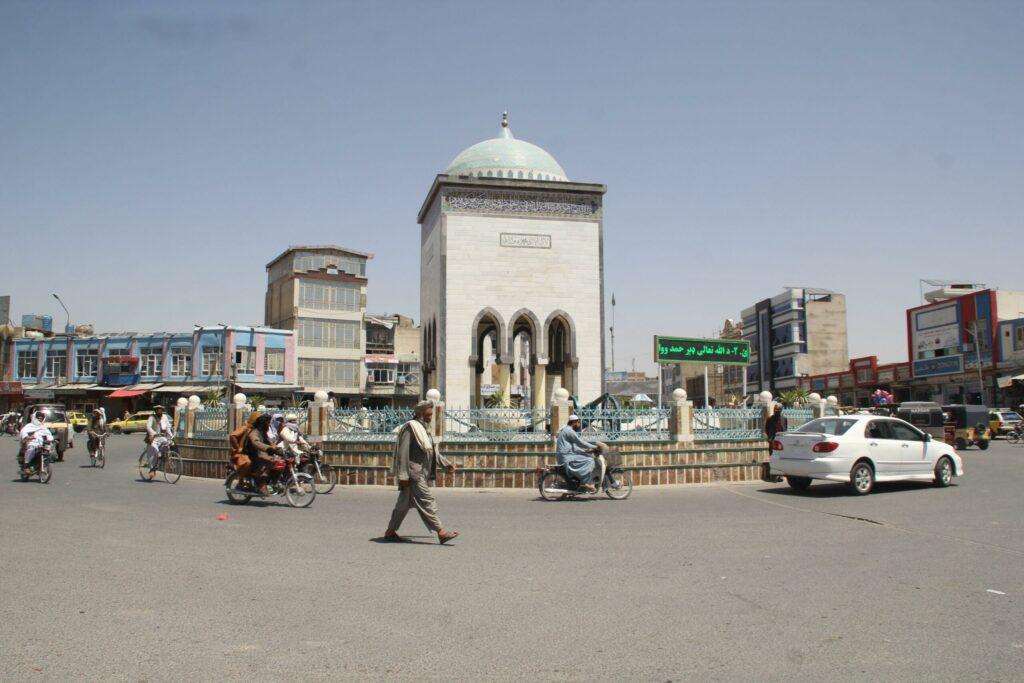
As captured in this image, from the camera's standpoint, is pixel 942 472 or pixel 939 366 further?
pixel 939 366

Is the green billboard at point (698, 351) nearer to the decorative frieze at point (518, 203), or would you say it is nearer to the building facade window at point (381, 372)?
the decorative frieze at point (518, 203)

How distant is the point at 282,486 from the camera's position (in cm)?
1199

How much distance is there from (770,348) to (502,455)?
62341mm

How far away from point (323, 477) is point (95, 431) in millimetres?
9120

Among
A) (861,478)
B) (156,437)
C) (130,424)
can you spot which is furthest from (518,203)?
(130,424)

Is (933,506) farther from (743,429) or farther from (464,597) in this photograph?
(464,597)

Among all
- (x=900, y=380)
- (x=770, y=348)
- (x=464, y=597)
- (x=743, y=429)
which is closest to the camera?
Answer: (x=464, y=597)

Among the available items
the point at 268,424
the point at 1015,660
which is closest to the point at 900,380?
the point at 268,424

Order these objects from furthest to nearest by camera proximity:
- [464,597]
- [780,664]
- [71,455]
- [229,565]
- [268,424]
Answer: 1. [71,455]
2. [268,424]
3. [229,565]
4. [464,597]
5. [780,664]

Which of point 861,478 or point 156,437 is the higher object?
point 156,437

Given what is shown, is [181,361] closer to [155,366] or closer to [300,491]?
[155,366]

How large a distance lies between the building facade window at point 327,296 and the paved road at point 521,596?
145 feet

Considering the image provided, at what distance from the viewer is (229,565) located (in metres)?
6.88

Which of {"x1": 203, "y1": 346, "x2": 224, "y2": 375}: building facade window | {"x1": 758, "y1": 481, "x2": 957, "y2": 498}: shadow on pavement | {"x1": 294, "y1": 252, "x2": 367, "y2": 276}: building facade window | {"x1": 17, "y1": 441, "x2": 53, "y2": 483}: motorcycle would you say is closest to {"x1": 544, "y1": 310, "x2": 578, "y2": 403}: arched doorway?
{"x1": 758, "y1": 481, "x2": 957, "y2": 498}: shadow on pavement
